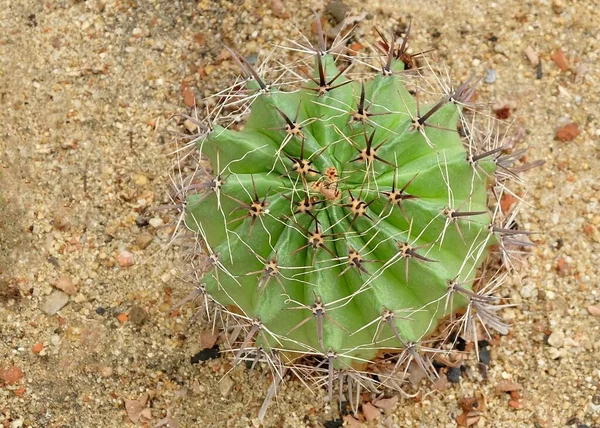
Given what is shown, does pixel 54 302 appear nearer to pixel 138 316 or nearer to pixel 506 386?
pixel 138 316

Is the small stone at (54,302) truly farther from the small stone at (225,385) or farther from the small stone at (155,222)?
the small stone at (225,385)

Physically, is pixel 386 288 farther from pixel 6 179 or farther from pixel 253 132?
pixel 6 179

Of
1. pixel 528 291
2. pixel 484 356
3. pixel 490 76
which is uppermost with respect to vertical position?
pixel 490 76

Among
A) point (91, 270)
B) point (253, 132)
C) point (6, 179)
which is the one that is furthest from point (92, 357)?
point (253, 132)

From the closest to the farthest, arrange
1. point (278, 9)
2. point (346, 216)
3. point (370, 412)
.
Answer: point (346, 216), point (370, 412), point (278, 9)

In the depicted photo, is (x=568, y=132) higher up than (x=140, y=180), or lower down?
higher up

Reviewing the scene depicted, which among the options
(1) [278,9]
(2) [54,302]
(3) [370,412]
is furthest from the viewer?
(1) [278,9]

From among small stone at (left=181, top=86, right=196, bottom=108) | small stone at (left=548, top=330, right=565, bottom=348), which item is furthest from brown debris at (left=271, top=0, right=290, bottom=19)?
small stone at (left=548, top=330, right=565, bottom=348)

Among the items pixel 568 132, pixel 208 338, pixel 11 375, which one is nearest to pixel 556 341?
pixel 568 132
